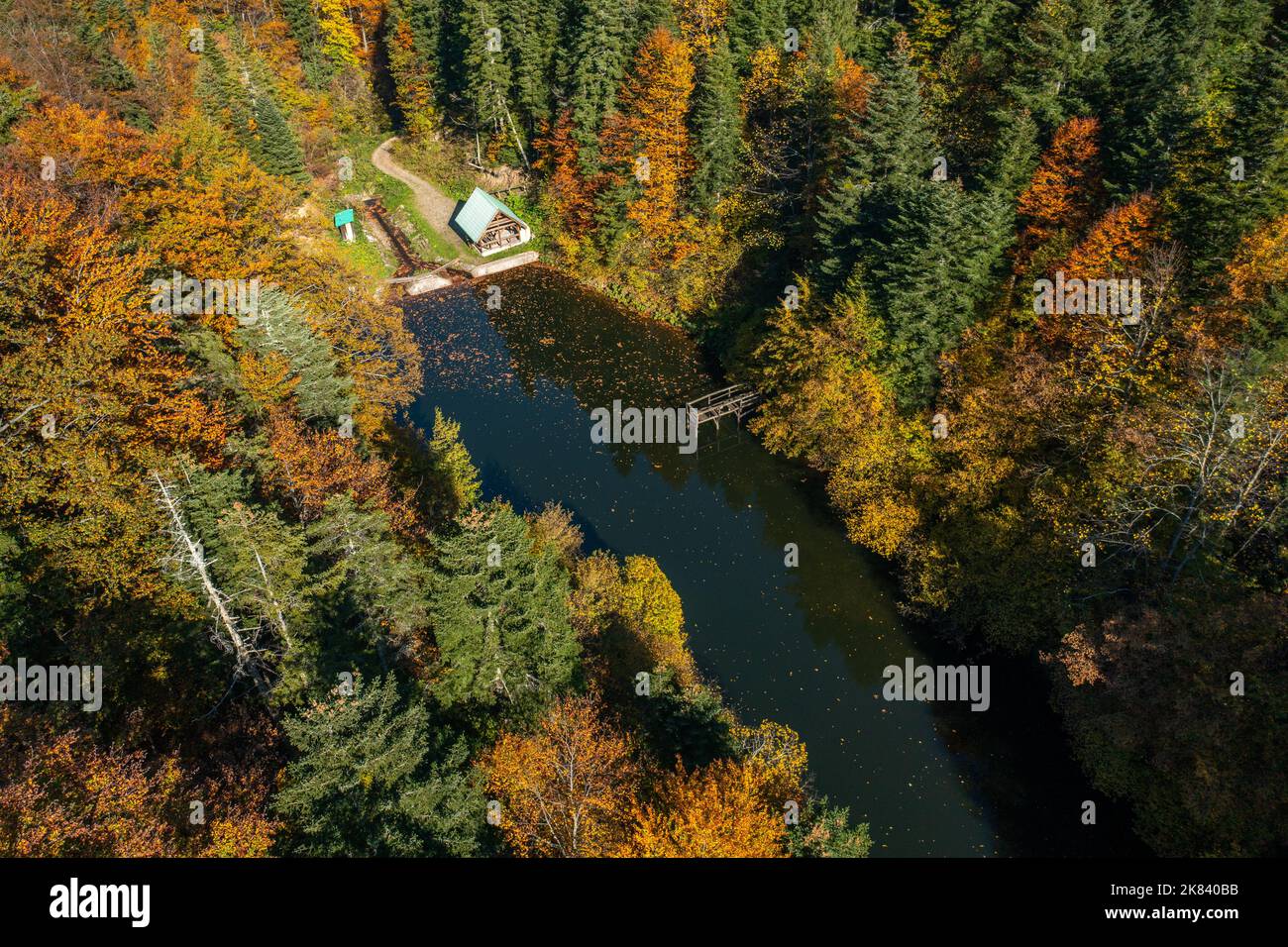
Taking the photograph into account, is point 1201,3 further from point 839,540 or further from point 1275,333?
point 839,540

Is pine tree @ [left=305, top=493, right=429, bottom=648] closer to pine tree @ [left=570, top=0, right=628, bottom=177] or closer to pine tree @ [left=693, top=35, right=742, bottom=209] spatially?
pine tree @ [left=693, top=35, right=742, bottom=209]

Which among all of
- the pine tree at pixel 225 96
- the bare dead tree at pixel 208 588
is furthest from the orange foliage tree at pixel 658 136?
the bare dead tree at pixel 208 588

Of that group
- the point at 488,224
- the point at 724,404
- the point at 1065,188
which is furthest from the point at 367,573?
the point at 488,224

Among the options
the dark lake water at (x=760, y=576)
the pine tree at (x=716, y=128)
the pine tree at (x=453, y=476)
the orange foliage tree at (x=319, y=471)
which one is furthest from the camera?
the pine tree at (x=716, y=128)

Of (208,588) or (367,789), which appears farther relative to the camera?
(208,588)

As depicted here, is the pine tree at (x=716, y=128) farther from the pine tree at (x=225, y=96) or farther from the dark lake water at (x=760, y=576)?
the pine tree at (x=225, y=96)

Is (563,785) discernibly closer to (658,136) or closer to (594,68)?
(658,136)
